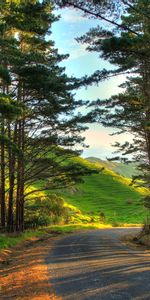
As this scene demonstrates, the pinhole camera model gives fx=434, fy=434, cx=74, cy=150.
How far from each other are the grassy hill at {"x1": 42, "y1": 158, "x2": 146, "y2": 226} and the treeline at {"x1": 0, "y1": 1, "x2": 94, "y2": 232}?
33.2 meters

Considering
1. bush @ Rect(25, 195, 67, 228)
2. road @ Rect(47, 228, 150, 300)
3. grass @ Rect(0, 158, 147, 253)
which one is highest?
grass @ Rect(0, 158, 147, 253)

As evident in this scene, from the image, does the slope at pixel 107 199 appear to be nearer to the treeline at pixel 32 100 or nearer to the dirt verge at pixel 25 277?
the treeline at pixel 32 100

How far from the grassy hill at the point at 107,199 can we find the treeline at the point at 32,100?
3321 cm

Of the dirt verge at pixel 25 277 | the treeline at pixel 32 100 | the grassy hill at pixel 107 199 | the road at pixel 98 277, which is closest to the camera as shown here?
the road at pixel 98 277

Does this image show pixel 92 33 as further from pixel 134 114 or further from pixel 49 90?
pixel 134 114

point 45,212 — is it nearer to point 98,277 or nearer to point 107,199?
point 98,277

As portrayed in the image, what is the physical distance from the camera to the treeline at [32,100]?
20016 millimetres

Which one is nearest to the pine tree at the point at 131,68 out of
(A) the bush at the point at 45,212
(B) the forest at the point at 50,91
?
(B) the forest at the point at 50,91

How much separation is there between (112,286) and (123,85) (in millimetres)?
20963

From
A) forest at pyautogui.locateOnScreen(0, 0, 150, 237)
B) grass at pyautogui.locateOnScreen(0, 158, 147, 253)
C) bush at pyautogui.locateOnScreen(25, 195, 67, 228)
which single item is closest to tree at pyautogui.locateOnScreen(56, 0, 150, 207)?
forest at pyautogui.locateOnScreen(0, 0, 150, 237)

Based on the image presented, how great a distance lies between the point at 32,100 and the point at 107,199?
69.8 m

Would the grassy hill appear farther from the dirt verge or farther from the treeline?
the dirt verge

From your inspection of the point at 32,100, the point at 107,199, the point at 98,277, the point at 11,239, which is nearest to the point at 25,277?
the point at 98,277

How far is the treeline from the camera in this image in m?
20.0
